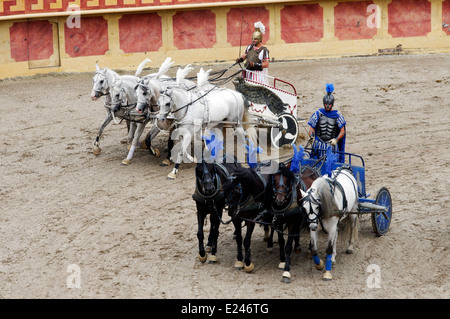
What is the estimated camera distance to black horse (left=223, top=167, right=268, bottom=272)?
1034cm

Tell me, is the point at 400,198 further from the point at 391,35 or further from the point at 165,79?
the point at 391,35

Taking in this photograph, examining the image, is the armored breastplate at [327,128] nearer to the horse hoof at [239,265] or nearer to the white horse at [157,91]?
the horse hoof at [239,265]

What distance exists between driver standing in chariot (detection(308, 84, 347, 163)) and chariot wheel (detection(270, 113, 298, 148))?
287cm

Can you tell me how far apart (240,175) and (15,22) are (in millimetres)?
12390

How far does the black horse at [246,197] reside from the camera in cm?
1034

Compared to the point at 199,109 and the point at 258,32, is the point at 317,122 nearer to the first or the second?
the point at 199,109

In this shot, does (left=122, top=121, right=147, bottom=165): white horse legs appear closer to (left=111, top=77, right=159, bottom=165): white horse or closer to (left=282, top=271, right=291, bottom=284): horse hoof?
(left=111, top=77, right=159, bottom=165): white horse

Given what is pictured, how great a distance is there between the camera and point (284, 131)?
50.5 ft

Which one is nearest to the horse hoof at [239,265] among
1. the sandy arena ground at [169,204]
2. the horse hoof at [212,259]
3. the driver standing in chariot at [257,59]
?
the sandy arena ground at [169,204]

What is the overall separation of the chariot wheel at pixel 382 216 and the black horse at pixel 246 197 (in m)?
1.99

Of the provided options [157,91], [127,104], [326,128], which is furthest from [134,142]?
[326,128]

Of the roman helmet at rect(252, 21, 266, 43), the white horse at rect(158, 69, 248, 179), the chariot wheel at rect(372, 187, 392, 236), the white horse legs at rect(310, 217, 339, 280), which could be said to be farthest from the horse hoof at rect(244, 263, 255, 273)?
the roman helmet at rect(252, 21, 266, 43)

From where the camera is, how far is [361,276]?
1070 centimetres
